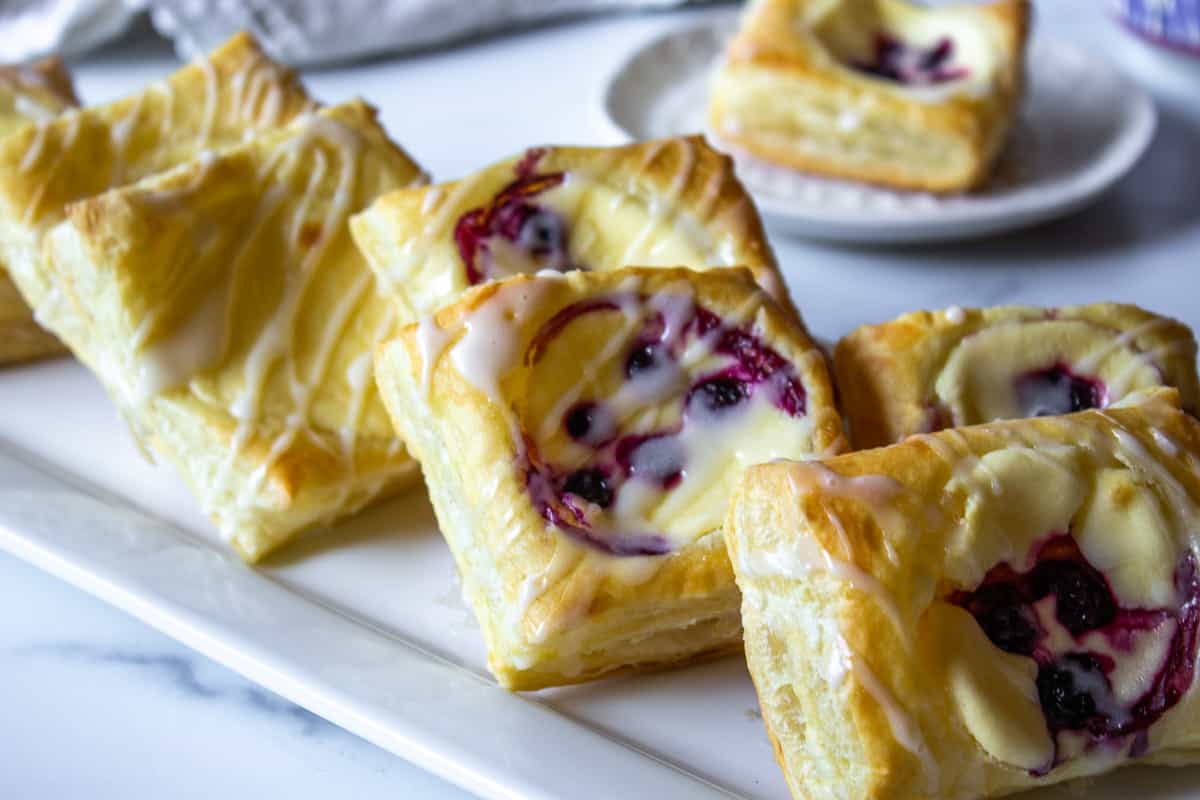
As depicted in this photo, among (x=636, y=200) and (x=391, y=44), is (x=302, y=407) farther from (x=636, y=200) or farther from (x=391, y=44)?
(x=391, y=44)

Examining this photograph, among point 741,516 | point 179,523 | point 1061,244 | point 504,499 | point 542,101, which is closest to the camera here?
point 741,516

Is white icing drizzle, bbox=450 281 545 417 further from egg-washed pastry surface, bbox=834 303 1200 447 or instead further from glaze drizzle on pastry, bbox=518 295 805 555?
egg-washed pastry surface, bbox=834 303 1200 447

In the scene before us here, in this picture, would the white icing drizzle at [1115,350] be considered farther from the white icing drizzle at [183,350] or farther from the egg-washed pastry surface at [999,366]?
the white icing drizzle at [183,350]

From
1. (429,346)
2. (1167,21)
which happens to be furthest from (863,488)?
(1167,21)

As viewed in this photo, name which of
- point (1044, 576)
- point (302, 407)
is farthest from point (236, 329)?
point (1044, 576)

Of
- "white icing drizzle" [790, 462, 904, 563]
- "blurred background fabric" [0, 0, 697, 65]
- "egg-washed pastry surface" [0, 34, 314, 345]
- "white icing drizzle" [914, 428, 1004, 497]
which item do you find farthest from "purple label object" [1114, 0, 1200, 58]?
"white icing drizzle" [790, 462, 904, 563]

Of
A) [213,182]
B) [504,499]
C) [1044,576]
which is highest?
[213,182]
